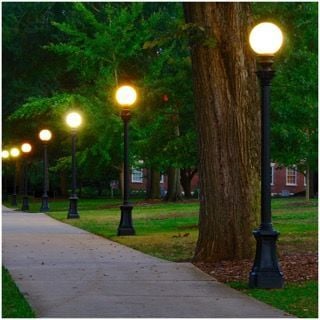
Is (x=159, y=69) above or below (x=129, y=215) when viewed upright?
above

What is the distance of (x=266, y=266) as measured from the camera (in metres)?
9.86

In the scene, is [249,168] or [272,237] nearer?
[272,237]

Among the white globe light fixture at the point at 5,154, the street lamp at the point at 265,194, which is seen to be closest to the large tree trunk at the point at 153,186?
the white globe light fixture at the point at 5,154

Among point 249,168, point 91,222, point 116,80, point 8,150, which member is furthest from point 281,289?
point 8,150

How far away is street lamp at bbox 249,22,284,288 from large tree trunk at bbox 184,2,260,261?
2106 millimetres

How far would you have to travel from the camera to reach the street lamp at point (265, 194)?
9797 millimetres

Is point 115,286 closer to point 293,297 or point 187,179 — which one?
point 293,297

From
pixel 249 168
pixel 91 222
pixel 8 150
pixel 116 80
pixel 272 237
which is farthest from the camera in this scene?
pixel 8 150

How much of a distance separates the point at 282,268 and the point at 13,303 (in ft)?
15.0

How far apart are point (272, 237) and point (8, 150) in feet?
138

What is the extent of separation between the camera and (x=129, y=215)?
18.7 metres

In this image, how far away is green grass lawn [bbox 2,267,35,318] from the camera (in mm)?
7657

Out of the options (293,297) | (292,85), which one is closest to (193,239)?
(292,85)

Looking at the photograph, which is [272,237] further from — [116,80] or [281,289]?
[116,80]
